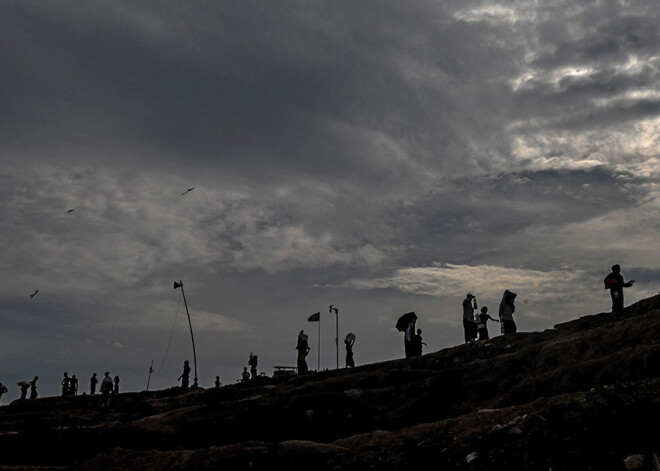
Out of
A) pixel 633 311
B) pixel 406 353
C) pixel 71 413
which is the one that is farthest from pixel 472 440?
A: pixel 71 413

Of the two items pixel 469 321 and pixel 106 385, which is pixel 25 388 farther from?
pixel 469 321

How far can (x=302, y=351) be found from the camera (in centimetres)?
2738

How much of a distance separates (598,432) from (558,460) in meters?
0.69

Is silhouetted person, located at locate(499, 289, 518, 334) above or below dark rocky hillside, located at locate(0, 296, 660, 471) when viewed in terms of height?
above

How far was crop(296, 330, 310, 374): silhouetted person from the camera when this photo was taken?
27.3m

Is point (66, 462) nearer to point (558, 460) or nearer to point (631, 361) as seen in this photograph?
point (558, 460)

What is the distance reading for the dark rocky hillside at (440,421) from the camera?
8.09 metres

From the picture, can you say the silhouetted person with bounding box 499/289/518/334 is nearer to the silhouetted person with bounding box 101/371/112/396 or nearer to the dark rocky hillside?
the dark rocky hillside

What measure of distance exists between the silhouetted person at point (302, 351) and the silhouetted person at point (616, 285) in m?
13.5

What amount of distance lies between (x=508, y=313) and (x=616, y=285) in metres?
4.23

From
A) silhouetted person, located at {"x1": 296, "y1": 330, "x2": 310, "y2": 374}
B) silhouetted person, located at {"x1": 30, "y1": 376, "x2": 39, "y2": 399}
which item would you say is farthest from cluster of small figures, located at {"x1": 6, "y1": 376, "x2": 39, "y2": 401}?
silhouetted person, located at {"x1": 296, "y1": 330, "x2": 310, "y2": 374}

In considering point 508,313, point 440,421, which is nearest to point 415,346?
point 508,313

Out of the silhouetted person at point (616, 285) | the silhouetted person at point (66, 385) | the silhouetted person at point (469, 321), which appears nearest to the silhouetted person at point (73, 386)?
the silhouetted person at point (66, 385)

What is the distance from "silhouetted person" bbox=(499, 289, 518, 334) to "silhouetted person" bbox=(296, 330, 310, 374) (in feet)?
30.8
